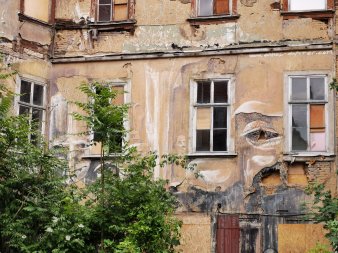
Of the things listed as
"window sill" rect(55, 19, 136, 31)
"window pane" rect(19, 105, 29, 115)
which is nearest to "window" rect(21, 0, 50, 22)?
"window sill" rect(55, 19, 136, 31)

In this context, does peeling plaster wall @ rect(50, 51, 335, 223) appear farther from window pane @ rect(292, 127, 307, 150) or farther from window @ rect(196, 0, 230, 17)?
window @ rect(196, 0, 230, 17)

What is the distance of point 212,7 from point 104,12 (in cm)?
255

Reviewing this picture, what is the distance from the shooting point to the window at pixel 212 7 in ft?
51.0

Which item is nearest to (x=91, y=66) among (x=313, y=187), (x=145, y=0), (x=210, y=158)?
(x=145, y=0)

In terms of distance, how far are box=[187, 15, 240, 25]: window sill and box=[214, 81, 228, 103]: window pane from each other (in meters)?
1.41

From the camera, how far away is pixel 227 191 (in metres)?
14.5

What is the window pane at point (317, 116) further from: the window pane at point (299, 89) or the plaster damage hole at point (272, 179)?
the plaster damage hole at point (272, 179)

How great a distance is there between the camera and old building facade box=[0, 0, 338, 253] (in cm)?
1434

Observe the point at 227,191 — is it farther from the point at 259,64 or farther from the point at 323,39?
the point at 323,39

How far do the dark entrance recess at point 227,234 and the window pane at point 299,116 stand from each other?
2.30 m

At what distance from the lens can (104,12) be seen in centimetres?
1625

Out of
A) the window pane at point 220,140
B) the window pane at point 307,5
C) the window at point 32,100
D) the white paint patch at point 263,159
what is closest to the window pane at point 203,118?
the window pane at point 220,140

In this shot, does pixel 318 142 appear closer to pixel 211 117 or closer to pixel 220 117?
pixel 220 117

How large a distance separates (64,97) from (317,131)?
5.69 metres
